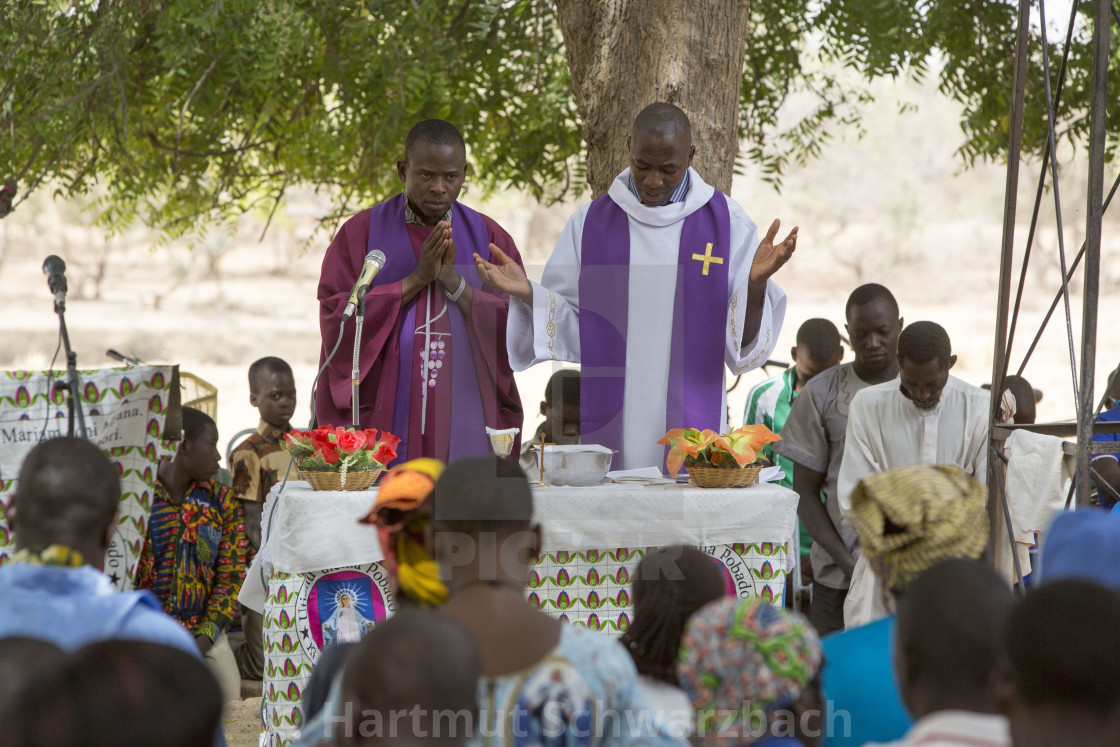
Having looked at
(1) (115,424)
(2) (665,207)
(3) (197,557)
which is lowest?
(3) (197,557)

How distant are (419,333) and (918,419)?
7.16 ft

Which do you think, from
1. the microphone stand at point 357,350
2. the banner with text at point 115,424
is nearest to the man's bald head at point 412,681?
the banner with text at point 115,424

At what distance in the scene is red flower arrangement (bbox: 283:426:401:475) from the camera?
4.33 meters

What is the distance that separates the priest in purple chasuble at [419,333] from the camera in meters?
5.11

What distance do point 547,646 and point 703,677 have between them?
1.03 feet

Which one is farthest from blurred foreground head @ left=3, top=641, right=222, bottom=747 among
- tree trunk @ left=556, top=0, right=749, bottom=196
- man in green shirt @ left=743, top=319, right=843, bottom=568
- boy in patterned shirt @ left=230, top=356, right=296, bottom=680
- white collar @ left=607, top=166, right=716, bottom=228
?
man in green shirt @ left=743, top=319, right=843, bottom=568

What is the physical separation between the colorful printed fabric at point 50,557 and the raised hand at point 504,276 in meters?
2.64

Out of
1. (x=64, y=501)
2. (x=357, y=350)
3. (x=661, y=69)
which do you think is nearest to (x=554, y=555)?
(x=357, y=350)

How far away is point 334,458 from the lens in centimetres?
434

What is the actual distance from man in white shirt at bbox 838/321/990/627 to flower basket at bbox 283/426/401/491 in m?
1.90

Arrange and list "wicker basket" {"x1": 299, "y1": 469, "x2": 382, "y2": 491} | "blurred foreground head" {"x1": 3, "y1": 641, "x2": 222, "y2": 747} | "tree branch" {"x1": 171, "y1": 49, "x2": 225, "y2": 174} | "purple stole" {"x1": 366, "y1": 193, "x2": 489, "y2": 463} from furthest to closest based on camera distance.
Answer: "tree branch" {"x1": 171, "y1": 49, "x2": 225, "y2": 174} → "purple stole" {"x1": 366, "y1": 193, "x2": 489, "y2": 463} → "wicker basket" {"x1": 299, "y1": 469, "x2": 382, "y2": 491} → "blurred foreground head" {"x1": 3, "y1": 641, "x2": 222, "y2": 747}

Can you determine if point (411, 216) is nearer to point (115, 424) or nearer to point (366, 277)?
point (366, 277)

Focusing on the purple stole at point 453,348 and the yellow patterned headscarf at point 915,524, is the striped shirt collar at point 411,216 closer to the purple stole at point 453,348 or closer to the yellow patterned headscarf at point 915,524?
the purple stole at point 453,348

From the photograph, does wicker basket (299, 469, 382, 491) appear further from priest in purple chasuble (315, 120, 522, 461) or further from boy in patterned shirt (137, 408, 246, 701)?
boy in patterned shirt (137, 408, 246, 701)
